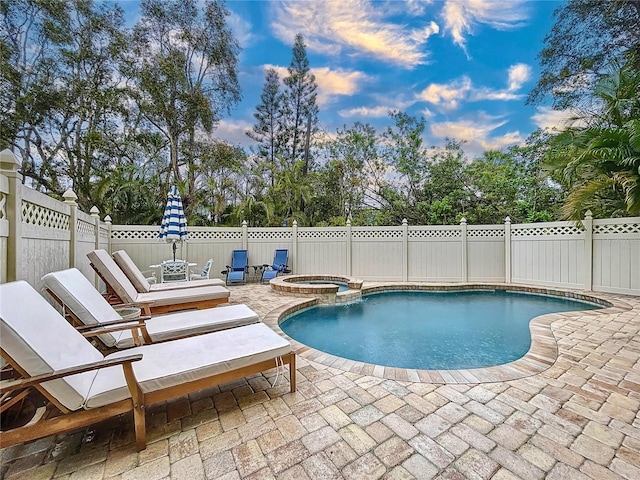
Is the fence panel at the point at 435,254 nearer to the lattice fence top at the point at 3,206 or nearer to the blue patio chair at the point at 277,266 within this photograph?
the blue patio chair at the point at 277,266

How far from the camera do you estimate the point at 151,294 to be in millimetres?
4887

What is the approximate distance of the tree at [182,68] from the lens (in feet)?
37.0

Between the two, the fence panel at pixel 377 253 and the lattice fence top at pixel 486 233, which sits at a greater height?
the lattice fence top at pixel 486 233

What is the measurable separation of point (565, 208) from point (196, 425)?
9.10m

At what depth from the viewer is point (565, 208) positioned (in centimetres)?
704

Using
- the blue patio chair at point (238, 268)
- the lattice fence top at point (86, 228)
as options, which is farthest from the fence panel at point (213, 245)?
the lattice fence top at point (86, 228)

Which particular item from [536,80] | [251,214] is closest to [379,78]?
[536,80]

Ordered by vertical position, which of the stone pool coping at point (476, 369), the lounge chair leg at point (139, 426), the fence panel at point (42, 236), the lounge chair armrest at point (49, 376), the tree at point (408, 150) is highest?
the tree at point (408, 150)

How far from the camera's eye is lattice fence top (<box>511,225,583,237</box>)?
7.38 metres

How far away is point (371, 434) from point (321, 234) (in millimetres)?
7907

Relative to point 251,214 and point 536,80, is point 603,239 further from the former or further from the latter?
point 251,214

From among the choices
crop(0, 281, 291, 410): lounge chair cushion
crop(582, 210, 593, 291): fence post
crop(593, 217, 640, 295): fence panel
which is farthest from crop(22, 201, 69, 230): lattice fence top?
crop(593, 217, 640, 295): fence panel

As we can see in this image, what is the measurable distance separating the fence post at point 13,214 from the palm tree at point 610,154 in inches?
368

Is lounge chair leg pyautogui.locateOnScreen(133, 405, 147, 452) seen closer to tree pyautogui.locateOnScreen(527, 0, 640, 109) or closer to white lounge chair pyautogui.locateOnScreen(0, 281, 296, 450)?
white lounge chair pyautogui.locateOnScreen(0, 281, 296, 450)
